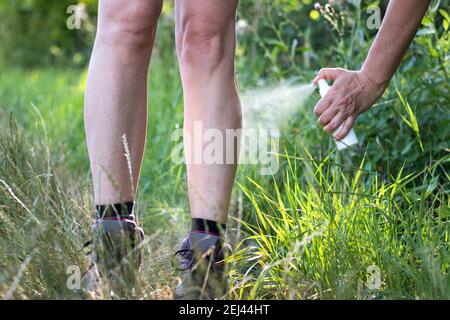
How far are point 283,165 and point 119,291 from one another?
132 centimetres

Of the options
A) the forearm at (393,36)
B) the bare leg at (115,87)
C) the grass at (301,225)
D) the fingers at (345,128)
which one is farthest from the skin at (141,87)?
the forearm at (393,36)

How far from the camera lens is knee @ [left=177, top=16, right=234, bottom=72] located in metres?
1.86

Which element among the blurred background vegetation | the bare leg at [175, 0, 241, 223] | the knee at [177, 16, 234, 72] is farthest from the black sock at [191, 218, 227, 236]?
the knee at [177, 16, 234, 72]

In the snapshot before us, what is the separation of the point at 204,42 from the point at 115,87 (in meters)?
0.24

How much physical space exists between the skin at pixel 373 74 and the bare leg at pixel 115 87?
1.54 feet

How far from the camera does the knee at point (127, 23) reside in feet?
6.03

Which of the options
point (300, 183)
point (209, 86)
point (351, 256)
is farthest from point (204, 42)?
point (300, 183)

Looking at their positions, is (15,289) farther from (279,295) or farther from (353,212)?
(353,212)

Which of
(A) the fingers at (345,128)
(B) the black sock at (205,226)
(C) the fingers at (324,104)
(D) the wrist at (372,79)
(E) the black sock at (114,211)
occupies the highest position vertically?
(D) the wrist at (372,79)

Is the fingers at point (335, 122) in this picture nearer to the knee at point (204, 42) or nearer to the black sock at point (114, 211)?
the knee at point (204, 42)

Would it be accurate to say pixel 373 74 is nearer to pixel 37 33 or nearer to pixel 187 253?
pixel 187 253

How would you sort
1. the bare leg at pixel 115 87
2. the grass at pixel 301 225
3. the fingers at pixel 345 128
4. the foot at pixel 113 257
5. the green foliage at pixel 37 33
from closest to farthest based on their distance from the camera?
the foot at pixel 113 257 → the grass at pixel 301 225 → the bare leg at pixel 115 87 → the fingers at pixel 345 128 → the green foliage at pixel 37 33

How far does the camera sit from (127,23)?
1.84m
